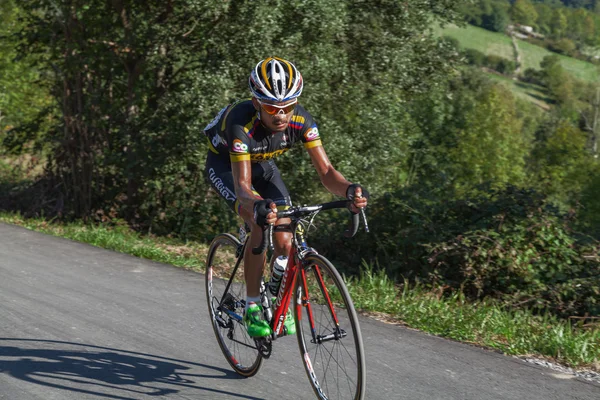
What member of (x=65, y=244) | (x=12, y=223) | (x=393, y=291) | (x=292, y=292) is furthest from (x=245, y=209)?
(x=12, y=223)

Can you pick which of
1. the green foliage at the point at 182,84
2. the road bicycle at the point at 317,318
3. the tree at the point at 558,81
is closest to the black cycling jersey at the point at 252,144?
the road bicycle at the point at 317,318

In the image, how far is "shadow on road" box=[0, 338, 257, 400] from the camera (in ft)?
15.3

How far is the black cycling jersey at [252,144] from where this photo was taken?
15.1ft

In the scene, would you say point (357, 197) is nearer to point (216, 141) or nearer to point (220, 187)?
point (220, 187)

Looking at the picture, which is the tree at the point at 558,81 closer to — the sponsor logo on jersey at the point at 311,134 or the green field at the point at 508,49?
the green field at the point at 508,49

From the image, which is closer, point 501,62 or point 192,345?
point 192,345

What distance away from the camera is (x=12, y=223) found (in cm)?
1215

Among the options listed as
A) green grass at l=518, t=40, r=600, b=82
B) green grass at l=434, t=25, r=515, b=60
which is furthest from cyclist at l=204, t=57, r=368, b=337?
green grass at l=434, t=25, r=515, b=60

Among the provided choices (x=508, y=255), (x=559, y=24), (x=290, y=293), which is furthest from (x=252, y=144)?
(x=559, y=24)

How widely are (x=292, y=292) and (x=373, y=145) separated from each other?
10.7 m

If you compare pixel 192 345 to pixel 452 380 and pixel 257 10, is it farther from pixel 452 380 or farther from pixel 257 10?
pixel 257 10

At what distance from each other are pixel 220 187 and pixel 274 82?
1.00m

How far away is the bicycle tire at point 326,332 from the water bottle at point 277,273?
0.60ft

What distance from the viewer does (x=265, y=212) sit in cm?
394
